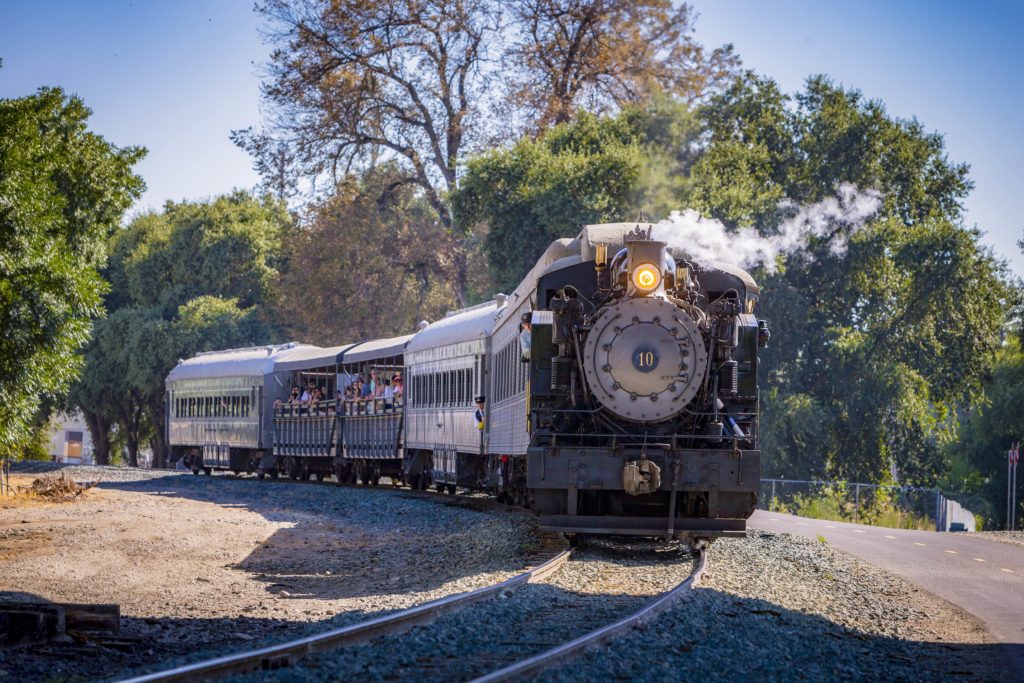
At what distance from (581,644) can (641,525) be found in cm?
559

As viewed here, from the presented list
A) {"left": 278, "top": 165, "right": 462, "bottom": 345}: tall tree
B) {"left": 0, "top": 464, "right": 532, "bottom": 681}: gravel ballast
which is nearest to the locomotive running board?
{"left": 0, "top": 464, "right": 532, "bottom": 681}: gravel ballast

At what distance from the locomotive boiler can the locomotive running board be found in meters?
0.01

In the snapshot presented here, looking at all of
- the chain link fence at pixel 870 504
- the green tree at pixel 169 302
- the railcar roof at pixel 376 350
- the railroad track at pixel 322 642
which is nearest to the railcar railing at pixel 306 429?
the railcar roof at pixel 376 350

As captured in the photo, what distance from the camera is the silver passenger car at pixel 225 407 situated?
3722 cm

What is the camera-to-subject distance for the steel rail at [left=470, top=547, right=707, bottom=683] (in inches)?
286

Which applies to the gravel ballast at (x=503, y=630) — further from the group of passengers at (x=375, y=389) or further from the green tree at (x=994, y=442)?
the green tree at (x=994, y=442)

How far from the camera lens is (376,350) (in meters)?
31.7

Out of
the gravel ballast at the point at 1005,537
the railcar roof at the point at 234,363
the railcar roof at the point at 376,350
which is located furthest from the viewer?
the railcar roof at the point at 234,363

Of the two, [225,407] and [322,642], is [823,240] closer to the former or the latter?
[225,407]

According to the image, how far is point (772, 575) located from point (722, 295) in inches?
117

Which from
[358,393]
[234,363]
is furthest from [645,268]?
[234,363]

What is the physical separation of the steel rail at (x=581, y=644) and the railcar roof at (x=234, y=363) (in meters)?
27.6

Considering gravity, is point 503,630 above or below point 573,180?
below

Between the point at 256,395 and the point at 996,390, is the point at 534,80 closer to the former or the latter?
the point at 256,395
